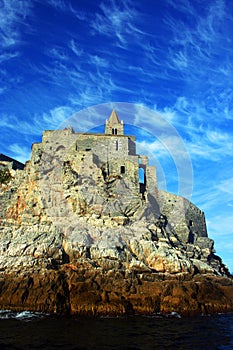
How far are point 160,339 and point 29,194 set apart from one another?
23066mm

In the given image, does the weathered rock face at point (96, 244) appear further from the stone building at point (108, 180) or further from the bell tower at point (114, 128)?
the bell tower at point (114, 128)

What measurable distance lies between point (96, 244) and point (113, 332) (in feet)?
43.9

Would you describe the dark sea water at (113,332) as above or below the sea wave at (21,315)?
below

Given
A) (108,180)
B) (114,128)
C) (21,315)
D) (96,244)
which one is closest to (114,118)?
(114,128)

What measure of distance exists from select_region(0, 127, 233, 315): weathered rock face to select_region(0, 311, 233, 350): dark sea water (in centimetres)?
219

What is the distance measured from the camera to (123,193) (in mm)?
33531

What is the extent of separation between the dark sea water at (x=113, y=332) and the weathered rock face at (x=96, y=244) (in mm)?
2189

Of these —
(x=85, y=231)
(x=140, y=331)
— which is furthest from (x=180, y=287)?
(x=85, y=231)

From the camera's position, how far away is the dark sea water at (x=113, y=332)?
12.4 meters

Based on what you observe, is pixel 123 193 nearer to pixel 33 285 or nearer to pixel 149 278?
pixel 149 278

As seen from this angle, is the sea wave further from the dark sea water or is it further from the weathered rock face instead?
the weathered rock face

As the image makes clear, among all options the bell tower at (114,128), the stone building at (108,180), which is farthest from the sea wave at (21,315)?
the bell tower at (114,128)

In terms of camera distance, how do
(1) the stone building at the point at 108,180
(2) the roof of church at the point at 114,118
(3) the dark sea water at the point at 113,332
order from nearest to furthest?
(3) the dark sea water at the point at 113,332, (1) the stone building at the point at 108,180, (2) the roof of church at the point at 114,118

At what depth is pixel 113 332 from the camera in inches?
563
